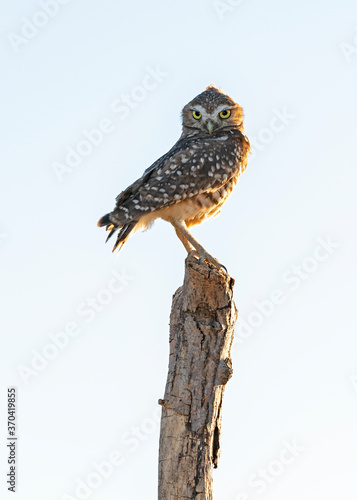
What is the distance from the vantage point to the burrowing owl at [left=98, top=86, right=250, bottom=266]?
880 cm

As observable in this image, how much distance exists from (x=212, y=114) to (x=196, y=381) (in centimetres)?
469

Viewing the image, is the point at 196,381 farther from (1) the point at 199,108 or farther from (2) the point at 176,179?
(1) the point at 199,108

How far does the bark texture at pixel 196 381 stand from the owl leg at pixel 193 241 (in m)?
0.49

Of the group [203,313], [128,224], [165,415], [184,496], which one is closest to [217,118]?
[128,224]

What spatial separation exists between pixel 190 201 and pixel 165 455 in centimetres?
350

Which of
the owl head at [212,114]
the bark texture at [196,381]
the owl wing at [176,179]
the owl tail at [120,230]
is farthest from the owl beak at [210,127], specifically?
the bark texture at [196,381]

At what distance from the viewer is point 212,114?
10.2m

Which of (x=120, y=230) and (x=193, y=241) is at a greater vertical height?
(x=120, y=230)

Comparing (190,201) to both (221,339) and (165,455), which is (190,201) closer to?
(221,339)

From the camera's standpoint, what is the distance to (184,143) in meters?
9.61

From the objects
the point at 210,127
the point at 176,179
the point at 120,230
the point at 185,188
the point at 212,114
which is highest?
the point at 212,114

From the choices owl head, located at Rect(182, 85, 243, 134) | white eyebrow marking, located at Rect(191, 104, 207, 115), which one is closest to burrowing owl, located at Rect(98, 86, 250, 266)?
owl head, located at Rect(182, 85, 243, 134)

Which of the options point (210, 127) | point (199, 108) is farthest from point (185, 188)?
point (199, 108)

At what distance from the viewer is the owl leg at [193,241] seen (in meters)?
8.00
